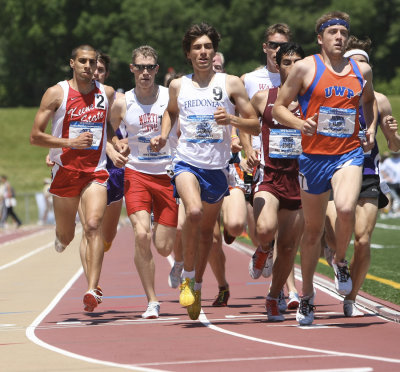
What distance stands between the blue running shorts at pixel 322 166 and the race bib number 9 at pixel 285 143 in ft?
2.76

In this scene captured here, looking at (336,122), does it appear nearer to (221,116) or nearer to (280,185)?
(221,116)

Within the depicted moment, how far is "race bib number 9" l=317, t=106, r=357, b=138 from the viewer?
30.2 ft

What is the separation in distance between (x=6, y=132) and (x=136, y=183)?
58.8m

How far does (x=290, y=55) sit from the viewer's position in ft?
34.3

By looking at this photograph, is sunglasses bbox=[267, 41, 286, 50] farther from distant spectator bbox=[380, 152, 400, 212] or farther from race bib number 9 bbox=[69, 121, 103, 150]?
distant spectator bbox=[380, 152, 400, 212]

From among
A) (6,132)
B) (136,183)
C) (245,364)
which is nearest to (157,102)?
(136,183)

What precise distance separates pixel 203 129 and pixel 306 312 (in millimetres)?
1846

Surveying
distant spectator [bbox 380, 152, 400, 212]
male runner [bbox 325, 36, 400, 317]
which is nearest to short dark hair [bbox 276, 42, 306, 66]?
male runner [bbox 325, 36, 400, 317]

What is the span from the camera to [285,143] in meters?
10.3

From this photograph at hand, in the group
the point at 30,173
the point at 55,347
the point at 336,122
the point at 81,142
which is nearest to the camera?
the point at 55,347

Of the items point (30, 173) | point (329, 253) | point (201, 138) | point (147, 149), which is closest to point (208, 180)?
point (201, 138)

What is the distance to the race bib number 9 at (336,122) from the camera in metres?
9.22

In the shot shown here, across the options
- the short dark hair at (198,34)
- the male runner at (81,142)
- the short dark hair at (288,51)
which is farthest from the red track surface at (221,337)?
the short dark hair at (198,34)

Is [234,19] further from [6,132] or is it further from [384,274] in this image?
[384,274]
